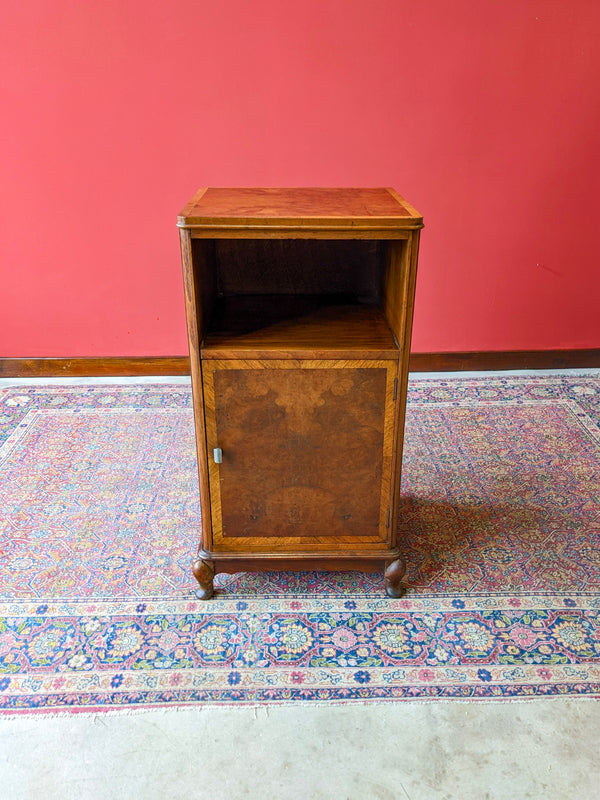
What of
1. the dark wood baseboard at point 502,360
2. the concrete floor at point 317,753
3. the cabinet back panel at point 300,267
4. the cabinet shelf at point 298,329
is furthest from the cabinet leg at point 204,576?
the dark wood baseboard at point 502,360

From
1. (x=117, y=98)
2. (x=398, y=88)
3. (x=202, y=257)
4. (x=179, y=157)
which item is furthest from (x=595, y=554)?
(x=117, y=98)

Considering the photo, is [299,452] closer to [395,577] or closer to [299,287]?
[395,577]

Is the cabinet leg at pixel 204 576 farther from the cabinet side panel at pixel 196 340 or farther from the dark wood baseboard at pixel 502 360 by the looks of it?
the dark wood baseboard at pixel 502 360

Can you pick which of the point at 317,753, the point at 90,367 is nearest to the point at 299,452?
the point at 317,753

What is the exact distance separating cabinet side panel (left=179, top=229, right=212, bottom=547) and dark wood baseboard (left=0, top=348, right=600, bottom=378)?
5.51 ft

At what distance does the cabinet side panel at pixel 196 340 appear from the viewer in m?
1.69

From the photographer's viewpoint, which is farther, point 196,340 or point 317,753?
point 196,340

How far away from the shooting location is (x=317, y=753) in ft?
5.20

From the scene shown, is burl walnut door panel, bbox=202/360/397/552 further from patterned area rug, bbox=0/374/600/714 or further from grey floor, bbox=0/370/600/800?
grey floor, bbox=0/370/600/800

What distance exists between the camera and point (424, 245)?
337 cm

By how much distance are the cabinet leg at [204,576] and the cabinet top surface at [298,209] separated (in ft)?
Answer: 3.33

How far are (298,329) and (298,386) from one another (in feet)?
0.64

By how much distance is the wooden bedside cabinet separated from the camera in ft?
5.68

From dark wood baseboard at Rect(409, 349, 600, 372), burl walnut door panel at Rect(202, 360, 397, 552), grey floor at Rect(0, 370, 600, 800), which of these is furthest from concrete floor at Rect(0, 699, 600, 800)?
dark wood baseboard at Rect(409, 349, 600, 372)
